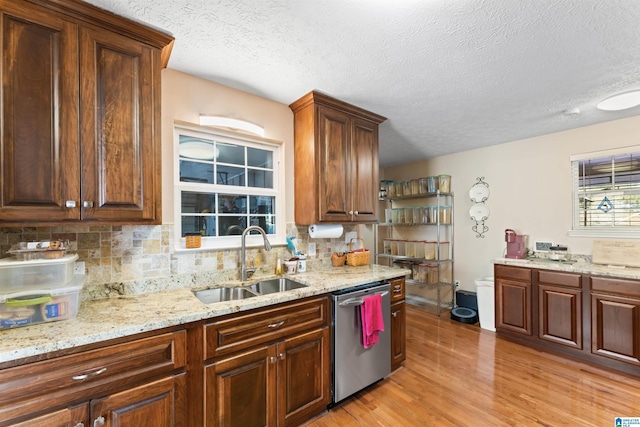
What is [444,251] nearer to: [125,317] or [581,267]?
[581,267]

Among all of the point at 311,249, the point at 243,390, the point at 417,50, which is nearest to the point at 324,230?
the point at 311,249

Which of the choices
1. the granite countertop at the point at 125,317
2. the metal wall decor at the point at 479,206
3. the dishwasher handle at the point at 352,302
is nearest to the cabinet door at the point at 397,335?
the dishwasher handle at the point at 352,302

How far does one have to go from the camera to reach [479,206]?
12.8ft

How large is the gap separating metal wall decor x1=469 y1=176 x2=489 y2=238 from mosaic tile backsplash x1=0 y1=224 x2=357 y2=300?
324cm

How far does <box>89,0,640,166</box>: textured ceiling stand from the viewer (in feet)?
4.69

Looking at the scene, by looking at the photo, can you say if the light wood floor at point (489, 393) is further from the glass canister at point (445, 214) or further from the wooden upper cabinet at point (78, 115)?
the wooden upper cabinet at point (78, 115)

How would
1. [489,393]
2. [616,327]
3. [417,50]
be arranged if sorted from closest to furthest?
1. [417,50]
2. [489,393]
3. [616,327]

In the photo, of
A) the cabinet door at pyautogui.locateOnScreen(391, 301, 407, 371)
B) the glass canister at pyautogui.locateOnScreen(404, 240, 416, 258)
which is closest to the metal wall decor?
the glass canister at pyautogui.locateOnScreen(404, 240, 416, 258)

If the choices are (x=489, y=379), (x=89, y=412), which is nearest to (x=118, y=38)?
(x=89, y=412)

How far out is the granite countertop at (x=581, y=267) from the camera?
2.46m

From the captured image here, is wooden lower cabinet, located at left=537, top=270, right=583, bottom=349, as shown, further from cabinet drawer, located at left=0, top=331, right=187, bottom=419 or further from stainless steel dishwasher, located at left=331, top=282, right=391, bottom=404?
cabinet drawer, located at left=0, top=331, right=187, bottom=419

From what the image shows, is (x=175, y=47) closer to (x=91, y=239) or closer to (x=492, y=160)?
(x=91, y=239)

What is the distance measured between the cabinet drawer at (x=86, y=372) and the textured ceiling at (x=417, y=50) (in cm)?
167

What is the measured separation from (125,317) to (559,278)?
3.67m
